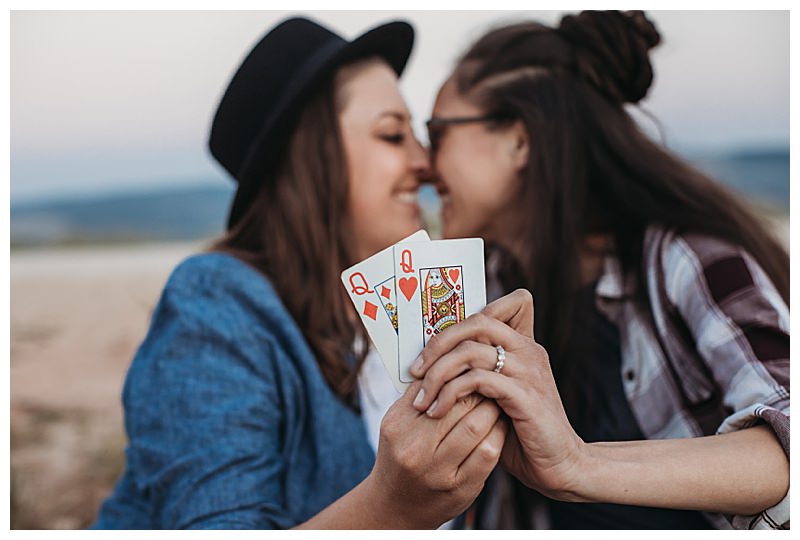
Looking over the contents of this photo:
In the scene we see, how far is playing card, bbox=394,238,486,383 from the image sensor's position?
1.38 meters

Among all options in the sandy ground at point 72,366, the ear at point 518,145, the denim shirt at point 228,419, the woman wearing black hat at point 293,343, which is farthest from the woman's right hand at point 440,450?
the sandy ground at point 72,366

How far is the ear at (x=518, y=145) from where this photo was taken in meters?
2.47

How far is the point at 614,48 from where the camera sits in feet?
7.86

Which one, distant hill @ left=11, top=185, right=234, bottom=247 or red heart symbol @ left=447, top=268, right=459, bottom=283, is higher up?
distant hill @ left=11, top=185, right=234, bottom=247

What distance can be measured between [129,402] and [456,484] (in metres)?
1.05

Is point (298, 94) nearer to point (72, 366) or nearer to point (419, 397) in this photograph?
point (419, 397)

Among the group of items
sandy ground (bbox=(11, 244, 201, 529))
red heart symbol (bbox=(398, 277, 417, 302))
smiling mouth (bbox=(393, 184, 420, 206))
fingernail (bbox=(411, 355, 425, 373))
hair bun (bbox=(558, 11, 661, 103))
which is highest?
hair bun (bbox=(558, 11, 661, 103))

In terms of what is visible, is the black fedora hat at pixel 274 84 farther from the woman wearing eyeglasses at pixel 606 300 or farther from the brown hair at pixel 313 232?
the woman wearing eyeglasses at pixel 606 300

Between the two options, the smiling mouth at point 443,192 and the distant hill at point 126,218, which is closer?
the smiling mouth at point 443,192

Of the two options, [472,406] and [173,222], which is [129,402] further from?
[173,222]

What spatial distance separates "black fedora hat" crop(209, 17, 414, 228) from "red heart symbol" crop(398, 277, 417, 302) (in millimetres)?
1063

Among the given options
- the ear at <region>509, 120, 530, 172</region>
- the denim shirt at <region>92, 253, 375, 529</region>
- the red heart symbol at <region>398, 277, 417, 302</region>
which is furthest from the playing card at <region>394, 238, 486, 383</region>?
the ear at <region>509, 120, 530, 172</region>

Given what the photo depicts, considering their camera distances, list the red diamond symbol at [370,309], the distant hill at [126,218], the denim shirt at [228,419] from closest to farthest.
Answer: the red diamond symbol at [370,309]
the denim shirt at [228,419]
the distant hill at [126,218]

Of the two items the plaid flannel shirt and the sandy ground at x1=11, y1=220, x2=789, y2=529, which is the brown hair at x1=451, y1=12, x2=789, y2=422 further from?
the sandy ground at x1=11, y1=220, x2=789, y2=529
